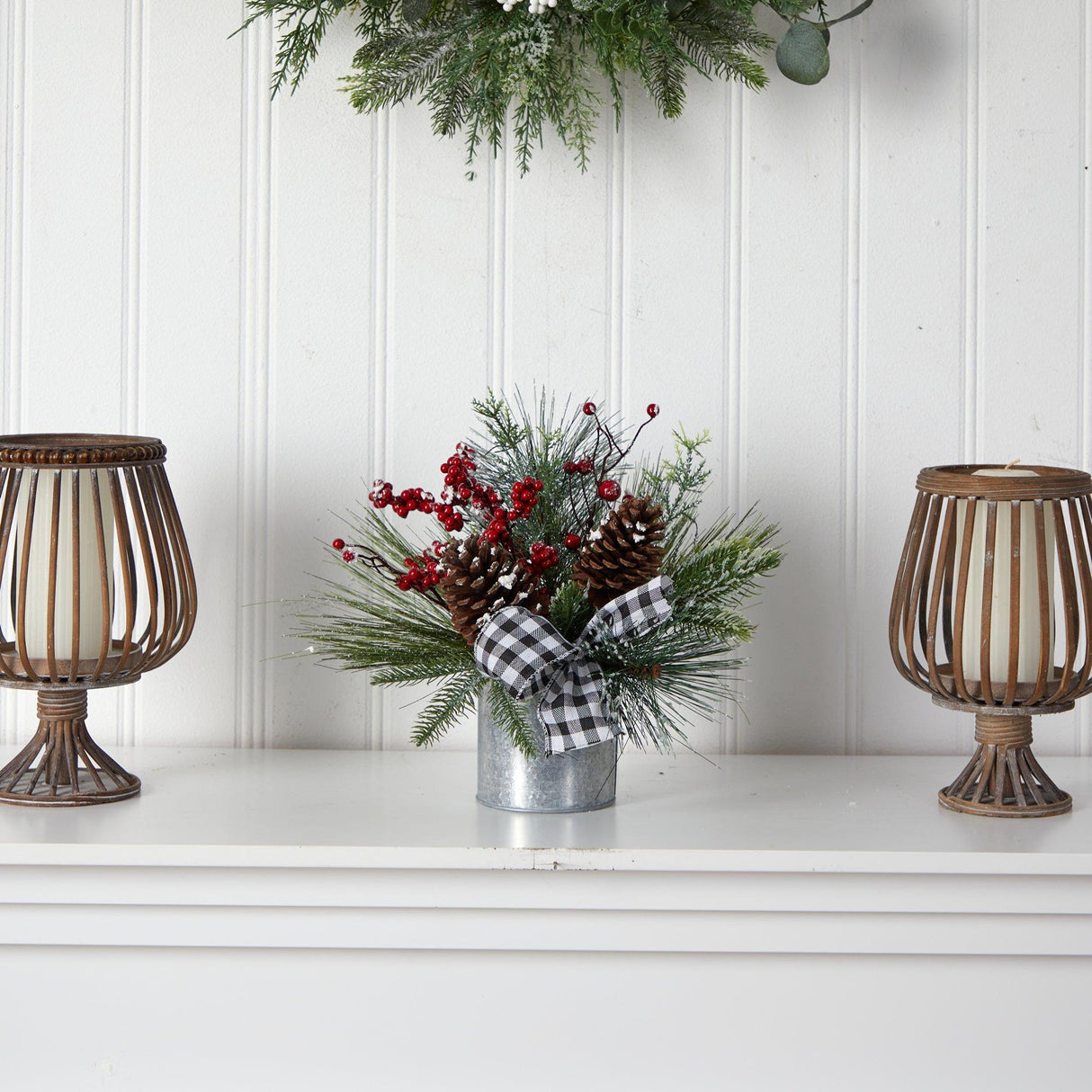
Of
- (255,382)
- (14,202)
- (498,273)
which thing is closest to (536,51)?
(498,273)

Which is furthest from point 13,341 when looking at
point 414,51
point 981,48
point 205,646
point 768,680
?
point 981,48

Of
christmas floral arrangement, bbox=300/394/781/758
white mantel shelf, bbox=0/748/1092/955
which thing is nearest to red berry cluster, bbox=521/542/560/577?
christmas floral arrangement, bbox=300/394/781/758

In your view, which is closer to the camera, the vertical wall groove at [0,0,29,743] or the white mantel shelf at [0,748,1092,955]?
the white mantel shelf at [0,748,1092,955]

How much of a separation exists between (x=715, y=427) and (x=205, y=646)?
1.58 feet

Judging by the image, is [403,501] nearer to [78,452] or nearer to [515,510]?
[515,510]

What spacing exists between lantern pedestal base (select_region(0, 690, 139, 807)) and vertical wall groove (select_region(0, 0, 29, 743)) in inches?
11.4

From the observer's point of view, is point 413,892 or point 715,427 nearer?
point 413,892

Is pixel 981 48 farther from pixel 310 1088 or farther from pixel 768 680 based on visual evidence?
pixel 310 1088

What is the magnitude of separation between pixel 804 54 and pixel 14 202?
26.3 inches

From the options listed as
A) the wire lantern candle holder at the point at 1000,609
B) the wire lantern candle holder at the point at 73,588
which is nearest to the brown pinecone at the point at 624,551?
the wire lantern candle holder at the point at 1000,609

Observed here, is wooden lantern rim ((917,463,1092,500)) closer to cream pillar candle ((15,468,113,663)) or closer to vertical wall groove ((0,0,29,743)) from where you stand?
cream pillar candle ((15,468,113,663))

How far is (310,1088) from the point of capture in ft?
2.64

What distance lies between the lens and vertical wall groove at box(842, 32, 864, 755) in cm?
103

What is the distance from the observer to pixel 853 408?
3.43 feet
